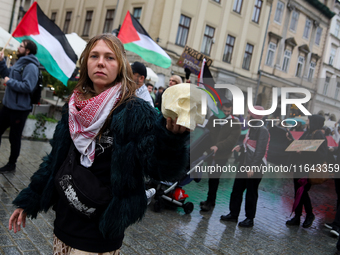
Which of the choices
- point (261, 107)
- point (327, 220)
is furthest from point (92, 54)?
point (327, 220)

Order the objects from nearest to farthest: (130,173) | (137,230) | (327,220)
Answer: (130,173)
(137,230)
(327,220)

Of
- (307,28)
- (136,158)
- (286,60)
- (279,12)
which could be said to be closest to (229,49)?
(279,12)

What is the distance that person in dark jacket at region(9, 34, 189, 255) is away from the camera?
1564 millimetres

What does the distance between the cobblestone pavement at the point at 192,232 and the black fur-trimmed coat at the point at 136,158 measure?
190 centimetres

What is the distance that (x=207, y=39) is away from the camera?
24250mm

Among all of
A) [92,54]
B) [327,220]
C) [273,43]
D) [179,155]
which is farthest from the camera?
[273,43]

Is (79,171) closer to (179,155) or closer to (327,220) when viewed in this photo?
(179,155)

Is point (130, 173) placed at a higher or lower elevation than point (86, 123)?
lower

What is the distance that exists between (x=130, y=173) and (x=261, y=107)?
3.23m

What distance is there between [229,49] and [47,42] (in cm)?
2102

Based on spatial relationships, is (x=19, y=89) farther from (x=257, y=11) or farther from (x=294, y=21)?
(x=294, y=21)

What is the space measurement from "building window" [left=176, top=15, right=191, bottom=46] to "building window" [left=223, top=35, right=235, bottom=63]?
4.10 m

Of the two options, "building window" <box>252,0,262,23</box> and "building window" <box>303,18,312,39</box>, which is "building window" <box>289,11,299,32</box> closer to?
"building window" <box>303,18,312,39</box>

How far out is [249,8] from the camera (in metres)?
25.7
